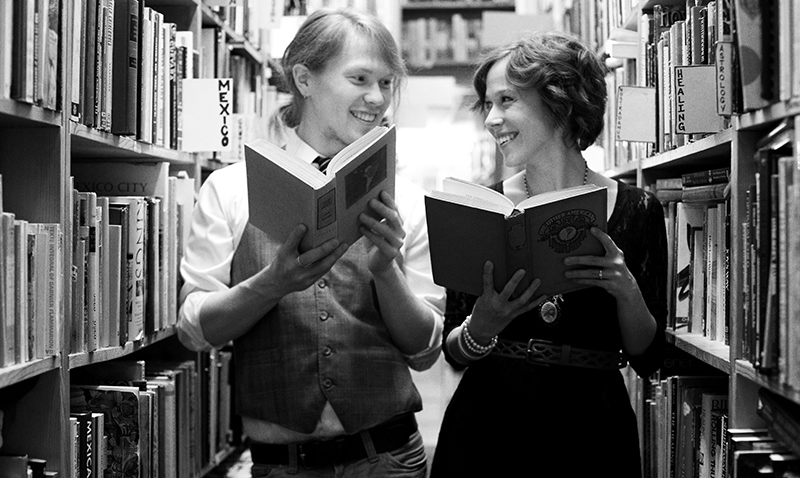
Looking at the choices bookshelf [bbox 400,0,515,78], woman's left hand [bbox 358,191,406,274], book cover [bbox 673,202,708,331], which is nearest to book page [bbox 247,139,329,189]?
woman's left hand [bbox 358,191,406,274]

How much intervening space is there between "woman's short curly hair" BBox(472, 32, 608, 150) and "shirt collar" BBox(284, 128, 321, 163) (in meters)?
0.41

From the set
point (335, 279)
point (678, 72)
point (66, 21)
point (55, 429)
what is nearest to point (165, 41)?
point (66, 21)

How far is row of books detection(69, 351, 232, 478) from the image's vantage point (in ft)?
5.32

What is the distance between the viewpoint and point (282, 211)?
1443mm

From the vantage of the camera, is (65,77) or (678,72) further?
(678,72)

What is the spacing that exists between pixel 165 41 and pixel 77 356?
784 mm

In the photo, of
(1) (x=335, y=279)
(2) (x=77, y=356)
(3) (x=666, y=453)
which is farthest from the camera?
(3) (x=666, y=453)

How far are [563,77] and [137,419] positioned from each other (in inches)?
43.4

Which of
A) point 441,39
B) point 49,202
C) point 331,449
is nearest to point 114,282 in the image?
point 49,202

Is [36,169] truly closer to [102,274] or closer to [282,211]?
[102,274]

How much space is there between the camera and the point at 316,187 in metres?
1.37

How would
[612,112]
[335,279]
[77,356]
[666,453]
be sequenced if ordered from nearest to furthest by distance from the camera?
[77,356] < [335,279] < [666,453] < [612,112]

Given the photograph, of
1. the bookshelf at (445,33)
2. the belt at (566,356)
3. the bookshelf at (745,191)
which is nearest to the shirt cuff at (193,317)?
the belt at (566,356)

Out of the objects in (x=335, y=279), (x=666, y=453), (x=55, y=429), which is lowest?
(x=666, y=453)
